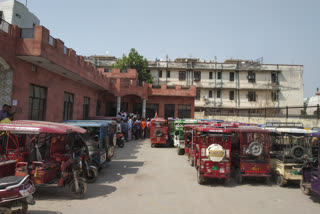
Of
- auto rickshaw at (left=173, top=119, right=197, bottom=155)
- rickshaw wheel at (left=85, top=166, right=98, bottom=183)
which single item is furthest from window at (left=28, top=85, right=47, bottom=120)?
auto rickshaw at (left=173, top=119, right=197, bottom=155)

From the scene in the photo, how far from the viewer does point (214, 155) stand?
696 cm

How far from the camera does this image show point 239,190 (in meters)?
6.75

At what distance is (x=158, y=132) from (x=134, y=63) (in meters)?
19.8

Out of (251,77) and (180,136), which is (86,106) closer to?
(180,136)

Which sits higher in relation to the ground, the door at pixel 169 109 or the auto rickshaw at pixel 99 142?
the door at pixel 169 109

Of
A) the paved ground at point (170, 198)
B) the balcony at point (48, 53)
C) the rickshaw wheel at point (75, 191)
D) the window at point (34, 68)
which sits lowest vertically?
the paved ground at point (170, 198)

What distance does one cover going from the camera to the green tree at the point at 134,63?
107ft

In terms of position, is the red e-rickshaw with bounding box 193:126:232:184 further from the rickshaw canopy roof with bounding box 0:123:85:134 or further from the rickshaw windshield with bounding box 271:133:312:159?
the rickshaw canopy roof with bounding box 0:123:85:134

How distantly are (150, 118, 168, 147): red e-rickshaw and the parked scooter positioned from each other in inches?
435

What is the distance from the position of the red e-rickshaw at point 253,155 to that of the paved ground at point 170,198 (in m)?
0.44

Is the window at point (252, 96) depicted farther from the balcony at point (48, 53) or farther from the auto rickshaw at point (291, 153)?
the auto rickshaw at point (291, 153)

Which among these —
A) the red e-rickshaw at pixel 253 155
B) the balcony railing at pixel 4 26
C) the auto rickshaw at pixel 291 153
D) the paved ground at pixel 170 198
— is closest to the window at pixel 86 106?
the balcony railing at pixel 4 26

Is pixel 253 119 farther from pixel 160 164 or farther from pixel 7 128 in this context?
pixel 7 128

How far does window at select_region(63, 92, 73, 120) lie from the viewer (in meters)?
15.0
